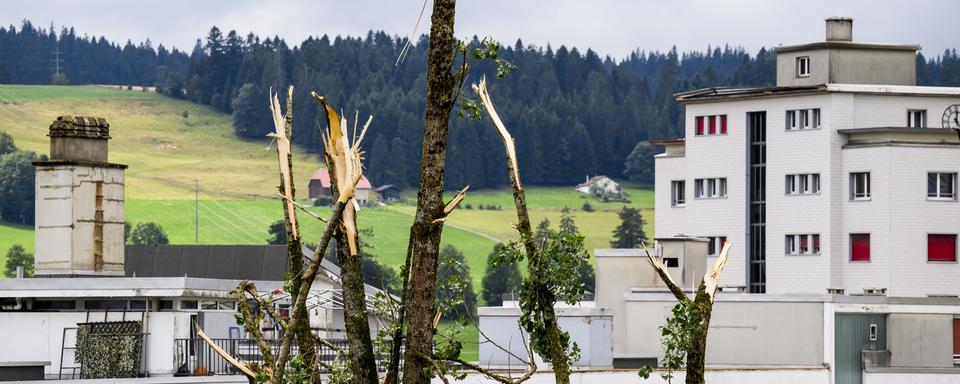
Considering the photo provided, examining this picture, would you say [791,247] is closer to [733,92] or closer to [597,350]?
[733,92]

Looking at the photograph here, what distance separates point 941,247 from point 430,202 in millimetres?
92904

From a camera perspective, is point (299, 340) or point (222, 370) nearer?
point (299, 340)

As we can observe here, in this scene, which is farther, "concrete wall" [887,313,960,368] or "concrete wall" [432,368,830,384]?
"concrete wall" [887,313,960,368]

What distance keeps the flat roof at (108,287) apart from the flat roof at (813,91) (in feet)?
251

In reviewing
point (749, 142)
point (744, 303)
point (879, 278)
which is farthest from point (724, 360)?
point (749, 142)

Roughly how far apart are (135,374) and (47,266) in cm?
679

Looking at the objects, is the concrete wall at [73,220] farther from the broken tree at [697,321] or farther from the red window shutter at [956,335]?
the red window shutter at [956,335]

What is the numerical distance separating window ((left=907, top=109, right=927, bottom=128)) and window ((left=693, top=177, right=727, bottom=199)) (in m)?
11.6

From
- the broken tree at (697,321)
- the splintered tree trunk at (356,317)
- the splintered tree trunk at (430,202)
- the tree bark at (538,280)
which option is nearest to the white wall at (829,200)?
the broken tree at (697,321)

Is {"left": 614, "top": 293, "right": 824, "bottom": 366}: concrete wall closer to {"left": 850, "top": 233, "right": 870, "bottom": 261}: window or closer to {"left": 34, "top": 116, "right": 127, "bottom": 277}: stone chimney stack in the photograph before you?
{"left": 34, "top": 116, "right": 127, "bottom": 277}: stone chimney stack

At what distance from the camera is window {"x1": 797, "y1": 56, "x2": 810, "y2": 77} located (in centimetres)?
11975

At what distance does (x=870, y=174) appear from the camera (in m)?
113

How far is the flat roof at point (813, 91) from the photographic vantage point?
377 ft

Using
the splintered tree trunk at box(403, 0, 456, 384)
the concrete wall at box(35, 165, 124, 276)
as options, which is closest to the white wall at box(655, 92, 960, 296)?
the concrete wall at box(35, 165, 124, 276)
